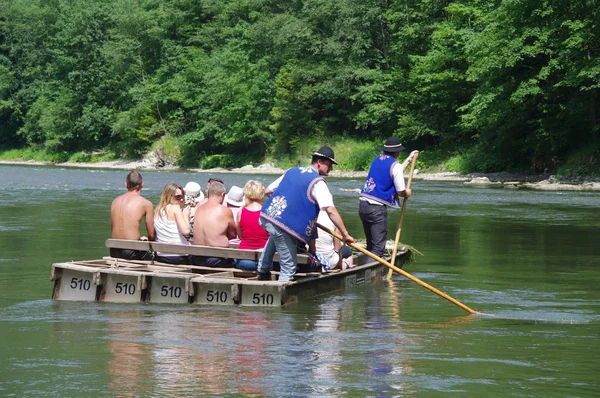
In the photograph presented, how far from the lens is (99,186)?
39531mm

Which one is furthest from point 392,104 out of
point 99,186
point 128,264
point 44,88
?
point 128,264

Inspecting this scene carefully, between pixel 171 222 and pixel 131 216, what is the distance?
1.63ft

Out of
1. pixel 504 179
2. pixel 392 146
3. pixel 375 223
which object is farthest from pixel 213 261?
pixel 504 179

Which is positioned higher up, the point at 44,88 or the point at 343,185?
the point at 44,88

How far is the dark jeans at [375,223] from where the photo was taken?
42.4 ft

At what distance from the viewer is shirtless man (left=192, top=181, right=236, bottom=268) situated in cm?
1185

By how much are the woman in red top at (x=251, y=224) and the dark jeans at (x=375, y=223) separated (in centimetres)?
165

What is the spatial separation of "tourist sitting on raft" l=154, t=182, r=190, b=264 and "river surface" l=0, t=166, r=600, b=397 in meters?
1.29

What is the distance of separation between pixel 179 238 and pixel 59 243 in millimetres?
5863

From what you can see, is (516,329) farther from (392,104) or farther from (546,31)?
(392,104)

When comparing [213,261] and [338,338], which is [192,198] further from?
[338,338]

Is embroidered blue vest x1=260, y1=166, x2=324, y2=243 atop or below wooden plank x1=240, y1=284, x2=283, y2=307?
atop

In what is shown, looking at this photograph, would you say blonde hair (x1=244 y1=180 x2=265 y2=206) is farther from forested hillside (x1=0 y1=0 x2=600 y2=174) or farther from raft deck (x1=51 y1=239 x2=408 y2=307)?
forested hillside (x1=0 y1=0 x2=600 y2=174)

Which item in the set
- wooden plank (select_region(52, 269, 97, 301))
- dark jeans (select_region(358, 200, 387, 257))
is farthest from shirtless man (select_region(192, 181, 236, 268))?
dark jeans (select_region(358, 200, 387, 257))
